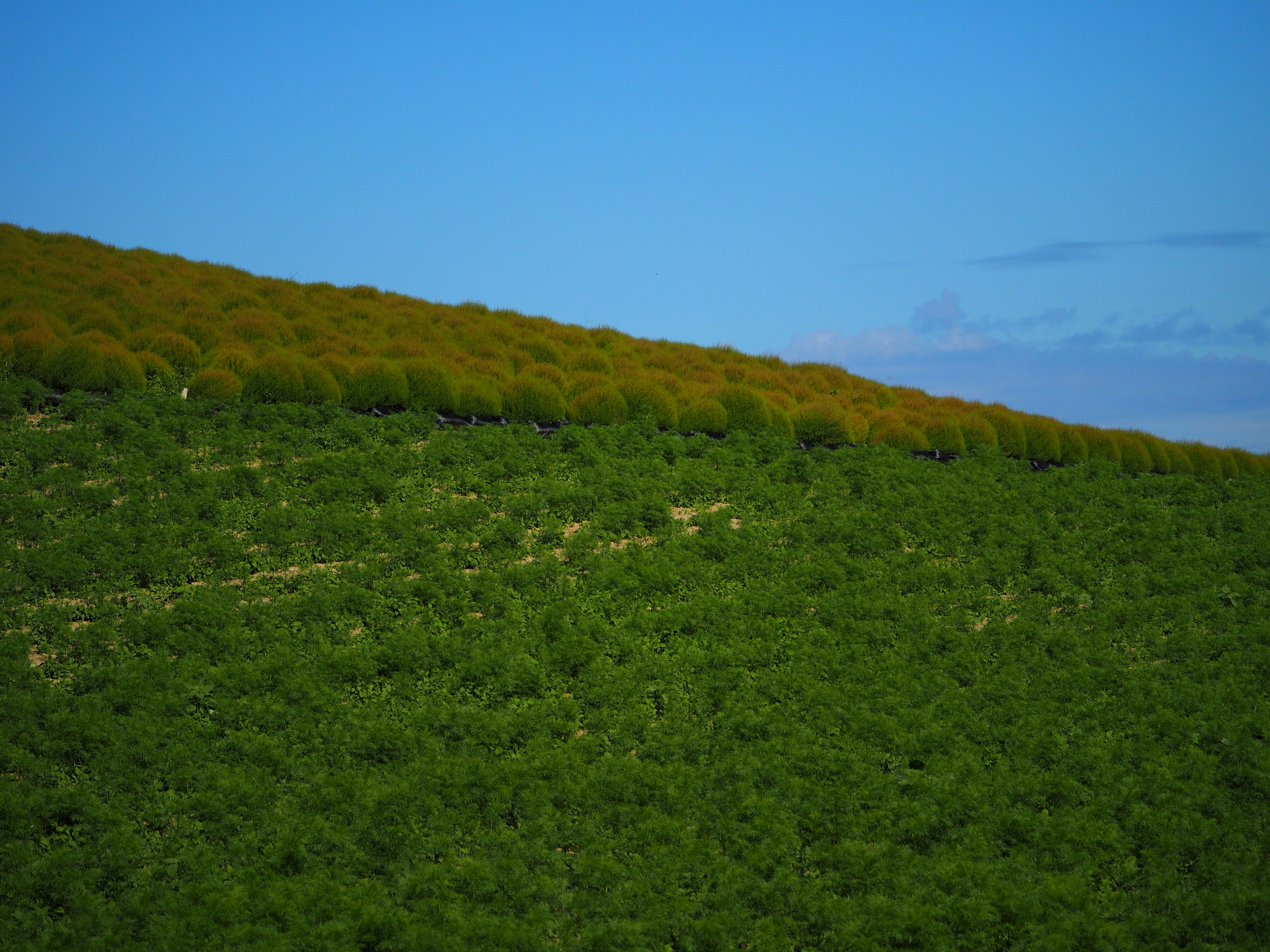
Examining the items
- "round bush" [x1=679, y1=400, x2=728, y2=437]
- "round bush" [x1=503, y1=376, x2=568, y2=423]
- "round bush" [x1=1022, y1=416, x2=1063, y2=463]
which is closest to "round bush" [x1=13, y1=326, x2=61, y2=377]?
"round bush" [x1=503, y1=376, x2=568, y2=423]

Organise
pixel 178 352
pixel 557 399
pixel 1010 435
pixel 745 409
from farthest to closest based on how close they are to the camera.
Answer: pixel 1010 435, pixel 745 409, pixel 557 399, pixel 178 352

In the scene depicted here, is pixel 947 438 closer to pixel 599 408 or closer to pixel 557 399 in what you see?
pixel 599 408

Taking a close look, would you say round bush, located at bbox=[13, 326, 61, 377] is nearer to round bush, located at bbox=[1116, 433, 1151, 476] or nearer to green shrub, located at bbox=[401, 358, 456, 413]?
green shrub, located at bbox=[401, 358, 456, 413]

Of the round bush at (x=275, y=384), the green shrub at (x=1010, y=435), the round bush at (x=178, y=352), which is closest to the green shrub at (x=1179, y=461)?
the green shrub at (x=1010, y=435)

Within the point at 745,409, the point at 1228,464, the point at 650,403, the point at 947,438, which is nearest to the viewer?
the point at 650,403

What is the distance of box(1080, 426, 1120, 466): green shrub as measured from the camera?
18859mm

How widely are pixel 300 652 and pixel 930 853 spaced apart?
19.4 ft

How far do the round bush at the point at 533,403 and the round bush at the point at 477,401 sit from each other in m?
0.20

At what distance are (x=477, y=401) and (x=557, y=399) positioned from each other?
4.16 ft

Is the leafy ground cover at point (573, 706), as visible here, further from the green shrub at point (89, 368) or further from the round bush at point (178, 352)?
the round bush at point (178, 352)

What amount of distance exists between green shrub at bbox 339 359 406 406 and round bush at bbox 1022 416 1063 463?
11625mm

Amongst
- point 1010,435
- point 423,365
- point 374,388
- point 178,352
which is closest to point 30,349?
point 178,352

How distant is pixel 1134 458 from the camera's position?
1920cm

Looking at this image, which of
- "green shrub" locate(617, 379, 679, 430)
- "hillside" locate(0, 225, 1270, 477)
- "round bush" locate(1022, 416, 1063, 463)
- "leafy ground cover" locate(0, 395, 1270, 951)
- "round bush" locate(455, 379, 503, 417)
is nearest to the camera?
"leafy ground cover" locate(0, 395, 1270, 951)
